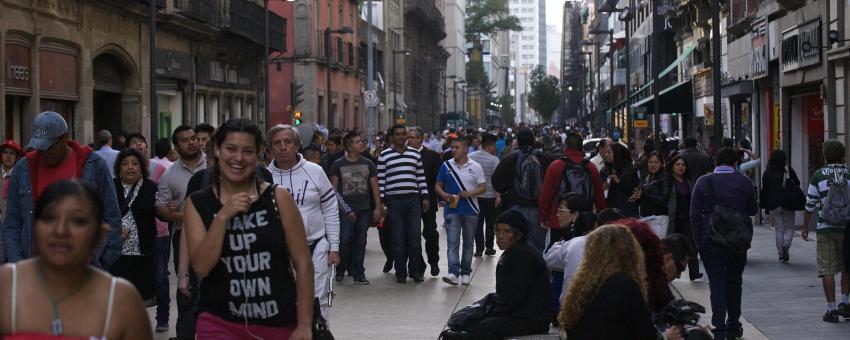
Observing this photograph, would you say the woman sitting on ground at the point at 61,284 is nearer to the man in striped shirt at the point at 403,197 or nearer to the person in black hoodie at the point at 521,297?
the person in black hoodie at the point at 521,297

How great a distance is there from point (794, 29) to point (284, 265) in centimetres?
1905

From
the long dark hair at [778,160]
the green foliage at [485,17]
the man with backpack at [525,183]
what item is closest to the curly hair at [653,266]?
the man with backpack at [525,183]

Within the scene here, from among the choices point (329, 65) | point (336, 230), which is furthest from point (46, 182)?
point (329, 65)

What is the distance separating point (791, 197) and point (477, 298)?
487cm

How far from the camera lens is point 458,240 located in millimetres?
14719

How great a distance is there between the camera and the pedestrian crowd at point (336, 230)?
377 centimetres

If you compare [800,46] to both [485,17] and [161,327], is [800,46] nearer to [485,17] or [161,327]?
[161,327]

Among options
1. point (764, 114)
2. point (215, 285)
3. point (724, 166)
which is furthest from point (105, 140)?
point (764, 114)

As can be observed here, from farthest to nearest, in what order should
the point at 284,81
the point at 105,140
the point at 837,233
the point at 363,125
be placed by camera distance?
the point at 363,125 → the point at 284,81 → the point at 105,140 → the point at 837,233

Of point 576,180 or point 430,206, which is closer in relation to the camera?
point 576,180

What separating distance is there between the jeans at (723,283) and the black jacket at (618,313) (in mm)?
4435

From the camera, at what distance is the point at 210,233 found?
17.5 feet

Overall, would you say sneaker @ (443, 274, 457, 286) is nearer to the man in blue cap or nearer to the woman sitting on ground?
the man in blue cap

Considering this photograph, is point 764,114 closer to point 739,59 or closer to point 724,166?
point 739,59
